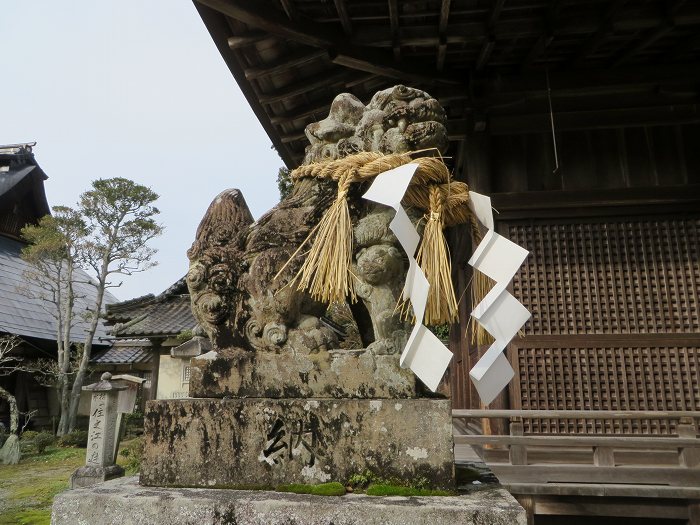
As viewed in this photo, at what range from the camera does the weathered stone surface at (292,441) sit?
1.83 metres

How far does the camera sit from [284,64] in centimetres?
564

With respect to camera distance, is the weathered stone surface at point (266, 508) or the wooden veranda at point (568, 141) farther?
the wooden veranda at point (568, 141)

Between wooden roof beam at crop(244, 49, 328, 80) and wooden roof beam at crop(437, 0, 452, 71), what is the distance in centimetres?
130

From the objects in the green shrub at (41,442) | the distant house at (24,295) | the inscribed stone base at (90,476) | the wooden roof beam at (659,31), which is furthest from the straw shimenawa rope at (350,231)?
the distant house at (24,295)

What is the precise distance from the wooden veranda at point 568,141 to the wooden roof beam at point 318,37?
0.02 meters

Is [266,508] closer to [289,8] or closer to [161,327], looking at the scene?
[289,8]

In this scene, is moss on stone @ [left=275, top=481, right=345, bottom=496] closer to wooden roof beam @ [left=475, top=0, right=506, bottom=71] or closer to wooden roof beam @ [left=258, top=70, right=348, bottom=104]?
wooden roof beam @ [left=475, top=0, right=506, bottom=71]

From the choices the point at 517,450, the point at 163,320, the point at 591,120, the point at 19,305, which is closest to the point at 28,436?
the point at 163,320

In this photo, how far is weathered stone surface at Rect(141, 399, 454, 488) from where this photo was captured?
1.83 metres

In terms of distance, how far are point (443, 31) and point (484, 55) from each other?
605 mm

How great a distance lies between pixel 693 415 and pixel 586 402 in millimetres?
924

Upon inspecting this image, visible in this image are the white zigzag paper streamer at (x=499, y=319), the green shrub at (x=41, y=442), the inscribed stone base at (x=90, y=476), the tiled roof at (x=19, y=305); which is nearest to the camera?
the white zigzag paper streamer at (x=499, y=319)

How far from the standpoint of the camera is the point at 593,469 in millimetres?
4594

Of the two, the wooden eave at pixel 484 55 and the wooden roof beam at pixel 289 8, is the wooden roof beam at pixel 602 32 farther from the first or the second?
the wooden roof beam at pixel 289 8
